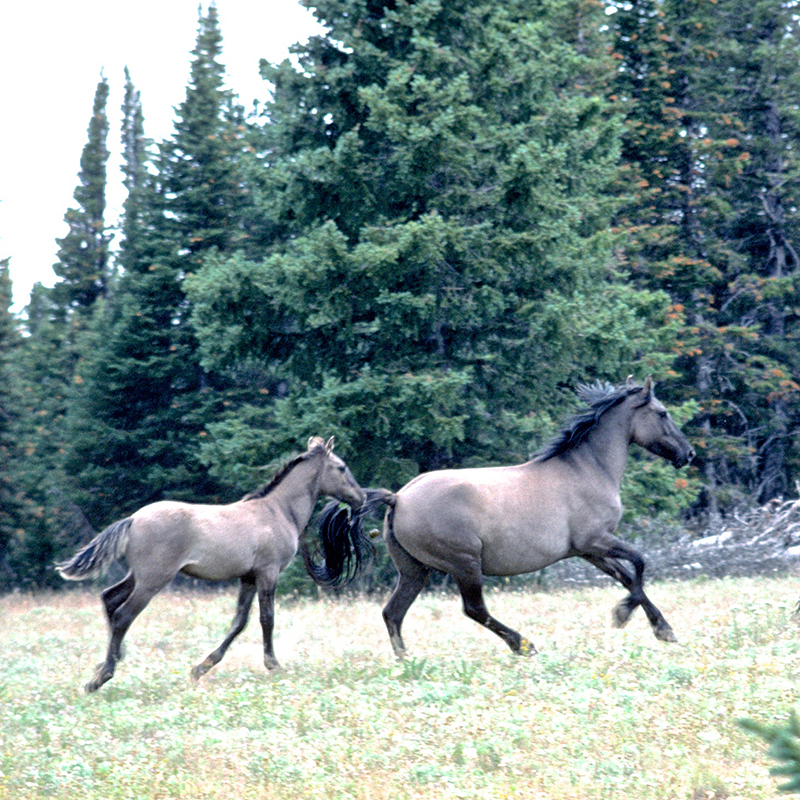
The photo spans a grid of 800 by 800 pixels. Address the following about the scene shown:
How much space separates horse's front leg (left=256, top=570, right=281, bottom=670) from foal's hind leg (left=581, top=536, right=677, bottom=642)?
9.86 feet

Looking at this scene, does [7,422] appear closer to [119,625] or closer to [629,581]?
[119,625]

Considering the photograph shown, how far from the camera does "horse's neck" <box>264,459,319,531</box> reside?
11.3 meters

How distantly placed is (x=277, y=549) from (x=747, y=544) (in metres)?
11.4

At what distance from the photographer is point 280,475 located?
37.7 ft

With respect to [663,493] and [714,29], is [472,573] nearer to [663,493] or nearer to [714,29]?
[663,493]

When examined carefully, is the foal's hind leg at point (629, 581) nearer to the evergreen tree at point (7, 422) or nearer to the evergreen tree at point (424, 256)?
the evergreen tree at point (424, 256)

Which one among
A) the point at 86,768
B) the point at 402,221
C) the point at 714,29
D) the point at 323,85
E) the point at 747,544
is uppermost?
the point at 714,29

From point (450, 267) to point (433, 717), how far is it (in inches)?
518

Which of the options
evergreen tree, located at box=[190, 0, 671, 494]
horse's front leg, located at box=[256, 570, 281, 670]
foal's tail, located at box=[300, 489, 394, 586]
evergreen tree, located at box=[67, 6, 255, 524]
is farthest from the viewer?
evergreen tree, located at box=[67, 6, 255, 524]

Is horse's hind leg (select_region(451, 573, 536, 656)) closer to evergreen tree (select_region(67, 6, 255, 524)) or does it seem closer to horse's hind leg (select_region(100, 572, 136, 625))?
horse's hind leg (select_region(100, 572, 136, 625))

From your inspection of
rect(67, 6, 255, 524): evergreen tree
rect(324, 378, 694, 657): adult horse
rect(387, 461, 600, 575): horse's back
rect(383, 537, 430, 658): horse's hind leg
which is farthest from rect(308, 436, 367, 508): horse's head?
rect(67, 6, 255, 524): evergreen tree

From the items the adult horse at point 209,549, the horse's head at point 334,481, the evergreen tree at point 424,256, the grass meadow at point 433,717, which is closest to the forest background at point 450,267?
the evergreen tree at point 424,256

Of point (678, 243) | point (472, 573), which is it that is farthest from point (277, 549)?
point (678, 243)

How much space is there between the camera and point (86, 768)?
259 inches
